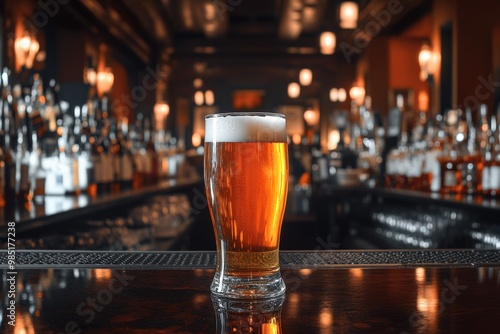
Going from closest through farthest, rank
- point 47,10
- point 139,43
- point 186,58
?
point 47,10 < point 139,43 < point 186,58

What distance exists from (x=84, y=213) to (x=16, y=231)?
0.65m

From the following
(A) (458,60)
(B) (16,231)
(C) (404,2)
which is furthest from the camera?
(C) (404,2)

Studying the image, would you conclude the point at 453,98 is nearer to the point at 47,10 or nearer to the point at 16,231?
the point at 47,10

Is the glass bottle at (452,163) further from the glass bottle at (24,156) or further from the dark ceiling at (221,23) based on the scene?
the dark ceiling at (221,23)

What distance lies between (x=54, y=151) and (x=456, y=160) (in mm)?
2176

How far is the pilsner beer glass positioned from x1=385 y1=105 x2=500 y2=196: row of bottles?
7.63 feet

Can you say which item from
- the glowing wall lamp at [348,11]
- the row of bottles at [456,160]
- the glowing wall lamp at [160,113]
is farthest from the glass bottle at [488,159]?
the glowing wall lamp at [160,113]

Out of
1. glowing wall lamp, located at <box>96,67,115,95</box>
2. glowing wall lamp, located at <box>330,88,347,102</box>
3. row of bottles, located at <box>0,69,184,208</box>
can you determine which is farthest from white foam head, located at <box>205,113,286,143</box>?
glowing wall lamp, located at <box>330,88,347,102</box>

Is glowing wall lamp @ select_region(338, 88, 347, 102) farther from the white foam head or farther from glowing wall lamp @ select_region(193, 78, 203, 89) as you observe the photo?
the white foam head

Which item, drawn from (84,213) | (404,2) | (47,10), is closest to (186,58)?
(404,2)

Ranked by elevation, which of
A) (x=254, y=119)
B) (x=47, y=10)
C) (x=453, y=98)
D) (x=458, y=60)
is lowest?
(x=254, y=119)

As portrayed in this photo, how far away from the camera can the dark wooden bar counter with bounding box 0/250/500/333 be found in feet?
1.80

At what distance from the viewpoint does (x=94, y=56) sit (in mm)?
7520

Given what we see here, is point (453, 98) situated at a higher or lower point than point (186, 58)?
lower
